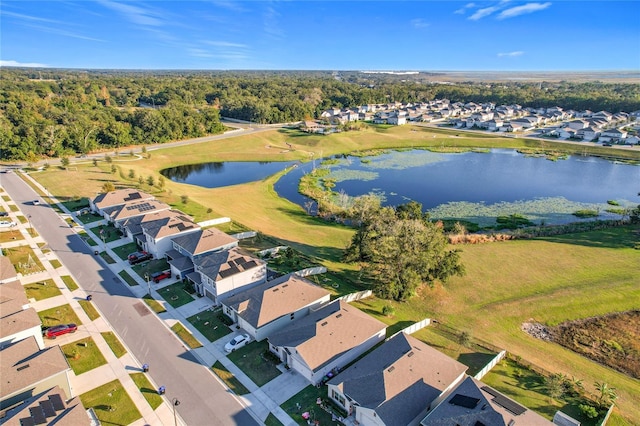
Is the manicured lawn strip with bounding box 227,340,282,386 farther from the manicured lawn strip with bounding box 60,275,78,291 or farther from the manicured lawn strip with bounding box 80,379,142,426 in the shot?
the manicured lawn strip with bounding box 60,275,78,291

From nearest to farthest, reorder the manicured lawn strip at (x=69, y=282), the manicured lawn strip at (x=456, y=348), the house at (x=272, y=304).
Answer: the manicured lawn strip at (x=456, y=348) → the house at (x=272, y=304) → the manicured lawn strip at (x=69, y=282)

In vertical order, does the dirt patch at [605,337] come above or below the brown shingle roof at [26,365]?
below

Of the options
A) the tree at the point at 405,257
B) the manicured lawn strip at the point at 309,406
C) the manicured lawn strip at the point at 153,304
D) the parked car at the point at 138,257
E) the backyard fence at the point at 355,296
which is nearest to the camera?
the manicured lawn strip at the point at 309,406

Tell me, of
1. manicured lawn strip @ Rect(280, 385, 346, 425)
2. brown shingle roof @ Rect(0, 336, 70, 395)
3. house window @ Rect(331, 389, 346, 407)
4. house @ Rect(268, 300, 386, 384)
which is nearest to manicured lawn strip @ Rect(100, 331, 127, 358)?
brown shingle roof @ Rect(0, 336, 70, 395)

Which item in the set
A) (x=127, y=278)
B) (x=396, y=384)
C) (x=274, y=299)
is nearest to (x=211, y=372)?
(x=274, y=299)

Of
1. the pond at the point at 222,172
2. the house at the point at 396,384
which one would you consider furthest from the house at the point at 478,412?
the pond at the point at 222,172

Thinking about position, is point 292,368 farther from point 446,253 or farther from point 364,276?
point 446,253

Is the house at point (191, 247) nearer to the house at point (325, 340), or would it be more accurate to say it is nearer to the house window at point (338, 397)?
the house at point (325, 340)
